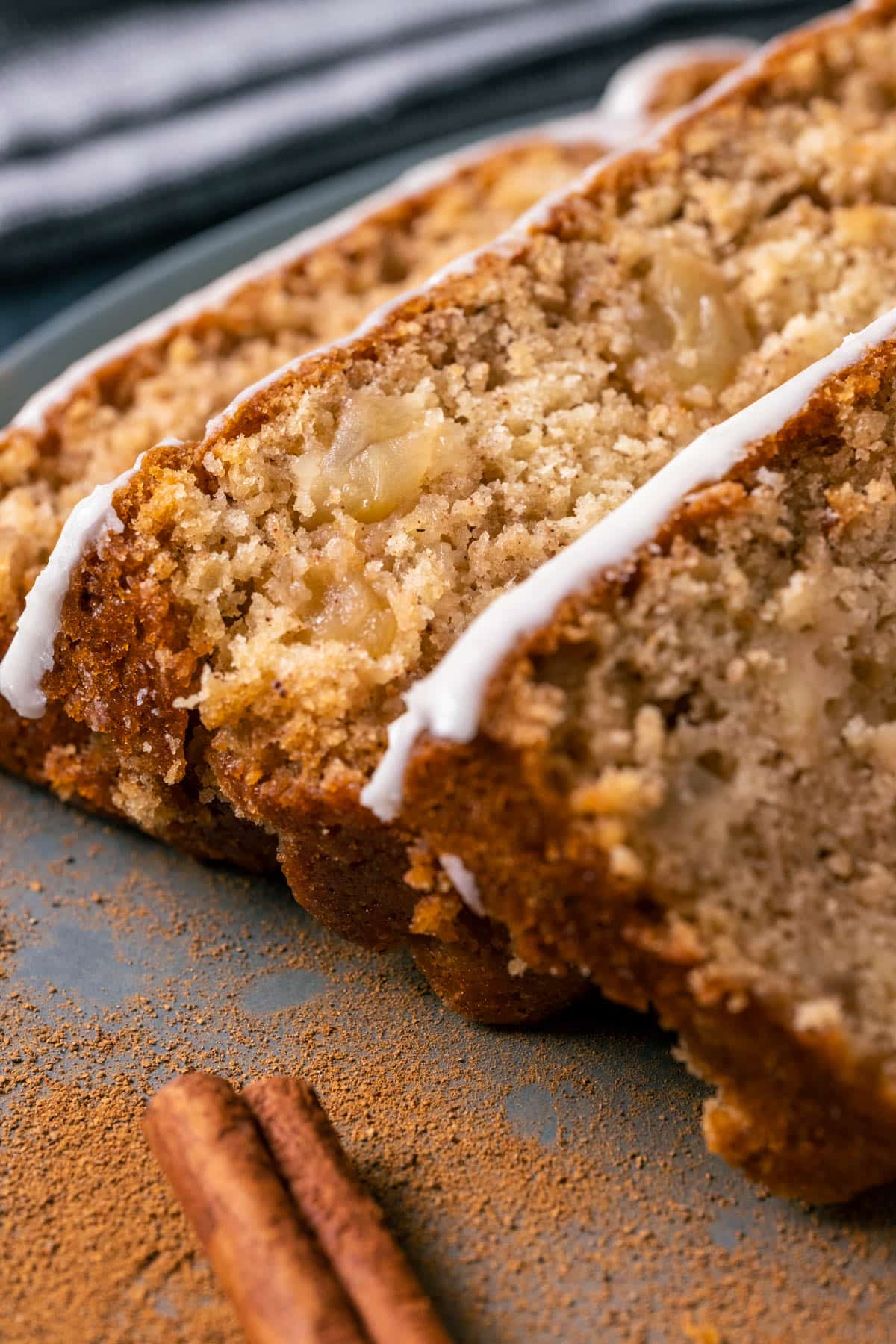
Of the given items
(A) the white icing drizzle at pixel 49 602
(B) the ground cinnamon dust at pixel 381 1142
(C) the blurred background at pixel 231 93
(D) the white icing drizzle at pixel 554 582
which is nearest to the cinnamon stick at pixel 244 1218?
(B) the ground cinnamon dust at pixel 381 1142

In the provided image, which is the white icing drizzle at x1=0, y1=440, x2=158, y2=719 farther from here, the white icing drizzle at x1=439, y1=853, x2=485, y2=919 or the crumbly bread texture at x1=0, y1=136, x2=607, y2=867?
the white icing drizzle at x1=439, y1=853, x2=485, y2=919

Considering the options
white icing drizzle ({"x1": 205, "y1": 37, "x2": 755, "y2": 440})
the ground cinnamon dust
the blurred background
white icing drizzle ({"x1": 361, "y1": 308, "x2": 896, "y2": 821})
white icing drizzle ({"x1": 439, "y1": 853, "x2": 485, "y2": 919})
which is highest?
the blurred background

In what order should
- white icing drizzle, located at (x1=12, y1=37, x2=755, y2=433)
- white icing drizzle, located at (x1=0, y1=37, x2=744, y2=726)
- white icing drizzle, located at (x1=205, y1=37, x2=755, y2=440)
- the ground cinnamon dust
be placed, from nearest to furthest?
the ground cinnamon dust < white icing drizzle, located at (x1=0, y1=37, x2=744, y2=726) < white icing drizzle, located at (x1=205, y1=37, x2=755, y2=440) < white icing drizzle, located at (x1=12, y1=37, x2=755, y2=433)

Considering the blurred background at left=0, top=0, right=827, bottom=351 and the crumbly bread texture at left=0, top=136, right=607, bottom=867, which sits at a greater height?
the blurred background at left=0, top=0, right=827, bottom=351

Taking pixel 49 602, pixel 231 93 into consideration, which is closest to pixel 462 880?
pixel 49 602

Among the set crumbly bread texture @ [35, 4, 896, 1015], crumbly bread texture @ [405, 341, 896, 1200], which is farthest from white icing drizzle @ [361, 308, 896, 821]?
crumbly bread texture @ [35, 4, 896, 1015]

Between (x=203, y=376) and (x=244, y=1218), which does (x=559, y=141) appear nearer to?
(x=203, y=376)

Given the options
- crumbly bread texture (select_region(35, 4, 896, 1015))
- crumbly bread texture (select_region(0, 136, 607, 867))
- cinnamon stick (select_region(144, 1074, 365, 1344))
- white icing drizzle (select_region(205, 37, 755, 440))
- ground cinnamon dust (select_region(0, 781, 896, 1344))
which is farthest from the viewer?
crumbly bread texture (select_region(0, 136, 607, 867))
